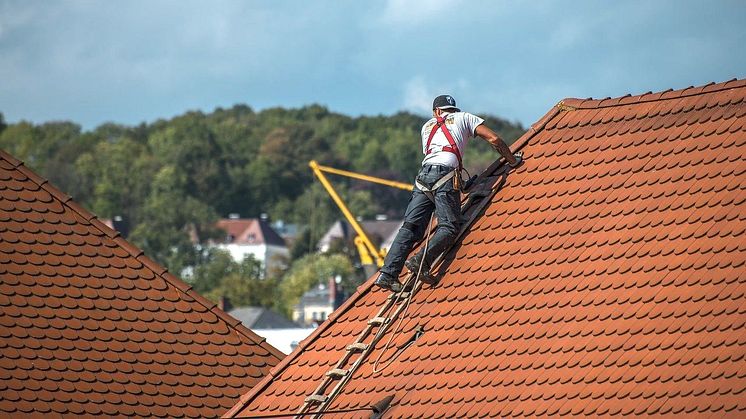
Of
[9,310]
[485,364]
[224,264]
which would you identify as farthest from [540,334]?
[224,264]

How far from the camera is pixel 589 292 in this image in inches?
567

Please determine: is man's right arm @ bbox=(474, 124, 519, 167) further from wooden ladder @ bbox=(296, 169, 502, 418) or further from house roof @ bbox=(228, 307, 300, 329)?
house roof @ bbox=(228, 307, 300, 329)

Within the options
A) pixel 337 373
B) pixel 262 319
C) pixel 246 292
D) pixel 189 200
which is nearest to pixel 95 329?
pixel 337 373

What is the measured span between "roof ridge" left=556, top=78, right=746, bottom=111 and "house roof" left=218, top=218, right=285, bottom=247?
16928 cm

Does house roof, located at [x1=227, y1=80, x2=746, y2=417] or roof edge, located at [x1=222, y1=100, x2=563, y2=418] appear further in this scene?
roof edge, located at [x1=222, y1=100, x2=563, y2=418]

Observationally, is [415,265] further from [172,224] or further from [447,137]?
[172,224]

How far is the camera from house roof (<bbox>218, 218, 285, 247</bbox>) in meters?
187

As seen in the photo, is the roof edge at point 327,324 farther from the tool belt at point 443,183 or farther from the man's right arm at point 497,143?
the tool belt at point 443,183

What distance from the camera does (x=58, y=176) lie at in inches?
7426

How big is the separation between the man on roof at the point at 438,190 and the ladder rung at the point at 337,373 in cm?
106

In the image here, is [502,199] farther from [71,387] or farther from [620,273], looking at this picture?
[71,387]

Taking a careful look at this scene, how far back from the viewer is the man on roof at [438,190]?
1577 cm

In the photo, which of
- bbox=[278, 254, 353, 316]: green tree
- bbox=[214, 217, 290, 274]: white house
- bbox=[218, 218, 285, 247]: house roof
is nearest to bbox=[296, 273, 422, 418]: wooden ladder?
bbox=[278, 254, 353, 316]: green tree

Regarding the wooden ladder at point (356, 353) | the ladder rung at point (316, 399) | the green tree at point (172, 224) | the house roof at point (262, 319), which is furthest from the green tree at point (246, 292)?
the ladder rung at point (316, 399)
